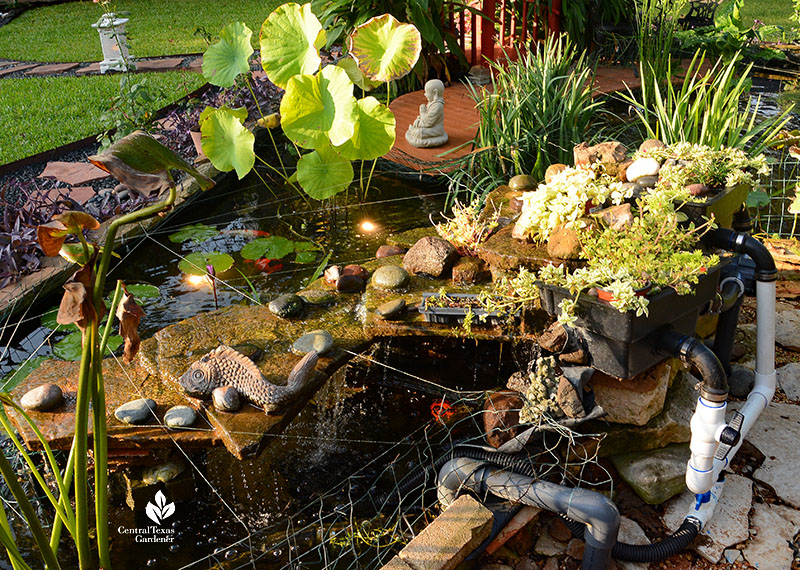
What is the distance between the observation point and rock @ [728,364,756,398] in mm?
2861

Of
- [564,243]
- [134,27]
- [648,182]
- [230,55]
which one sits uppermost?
[230,55]

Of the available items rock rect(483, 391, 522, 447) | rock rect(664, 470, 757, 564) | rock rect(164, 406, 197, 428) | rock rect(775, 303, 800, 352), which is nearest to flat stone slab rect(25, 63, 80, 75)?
rock rect(164, 406, 197, 428)

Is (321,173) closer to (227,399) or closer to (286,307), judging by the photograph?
(286,307)

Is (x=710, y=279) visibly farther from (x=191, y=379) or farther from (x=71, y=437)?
(x=71, y=437)

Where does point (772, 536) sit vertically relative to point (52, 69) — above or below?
below

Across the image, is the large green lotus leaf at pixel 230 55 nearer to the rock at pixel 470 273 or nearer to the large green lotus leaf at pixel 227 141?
the large green lotus leaf at pixel 227 141

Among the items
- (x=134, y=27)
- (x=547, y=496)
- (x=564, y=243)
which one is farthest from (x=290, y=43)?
(x=134, y=27)

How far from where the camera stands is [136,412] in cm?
245

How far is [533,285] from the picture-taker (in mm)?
2508

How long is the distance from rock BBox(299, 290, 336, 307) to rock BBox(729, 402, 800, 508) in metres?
1.71

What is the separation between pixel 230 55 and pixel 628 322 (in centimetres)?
Result: 308

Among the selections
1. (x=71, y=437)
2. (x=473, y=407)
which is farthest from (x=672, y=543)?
(x=71, y=437)

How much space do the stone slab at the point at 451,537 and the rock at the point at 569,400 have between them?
49 centimetres

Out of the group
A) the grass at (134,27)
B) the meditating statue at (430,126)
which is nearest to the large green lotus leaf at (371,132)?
the meditating statue at (430,126)
